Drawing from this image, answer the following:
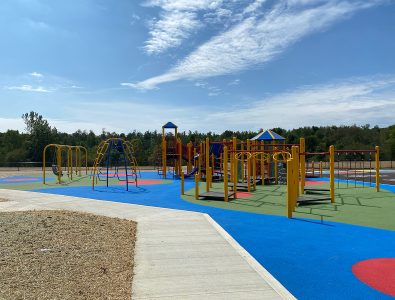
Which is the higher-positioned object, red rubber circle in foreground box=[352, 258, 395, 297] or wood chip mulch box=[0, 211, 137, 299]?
wood chip mulch box=[0, 211, 137, 299]

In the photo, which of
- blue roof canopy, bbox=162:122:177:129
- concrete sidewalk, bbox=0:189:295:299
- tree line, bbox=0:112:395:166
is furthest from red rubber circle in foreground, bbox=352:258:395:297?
tree line, bbox=0:112:395:166

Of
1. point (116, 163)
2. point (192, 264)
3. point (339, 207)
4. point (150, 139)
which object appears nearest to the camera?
point (192, 264)

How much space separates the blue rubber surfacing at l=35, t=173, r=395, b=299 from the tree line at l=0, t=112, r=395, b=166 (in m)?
39.2

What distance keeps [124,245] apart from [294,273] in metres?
3.16

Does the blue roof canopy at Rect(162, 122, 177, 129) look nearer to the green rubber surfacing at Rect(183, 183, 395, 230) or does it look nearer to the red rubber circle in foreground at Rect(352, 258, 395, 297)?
the green rubber surfacing at Rect(183, 183, 395, 230)

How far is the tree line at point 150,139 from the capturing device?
52.9 m

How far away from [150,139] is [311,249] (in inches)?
2440

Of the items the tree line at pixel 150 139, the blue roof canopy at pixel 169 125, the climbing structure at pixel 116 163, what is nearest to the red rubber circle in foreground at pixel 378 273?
the climbing structure at pixel 116 163

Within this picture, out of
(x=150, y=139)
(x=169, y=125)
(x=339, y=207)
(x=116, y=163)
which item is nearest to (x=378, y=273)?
(x=339, y=207)

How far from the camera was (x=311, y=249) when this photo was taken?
22.5 ft

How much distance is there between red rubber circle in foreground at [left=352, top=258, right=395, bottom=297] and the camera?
5.02m

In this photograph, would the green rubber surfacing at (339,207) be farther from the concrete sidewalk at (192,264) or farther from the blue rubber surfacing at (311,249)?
the concrete sidewalk at (192,264)

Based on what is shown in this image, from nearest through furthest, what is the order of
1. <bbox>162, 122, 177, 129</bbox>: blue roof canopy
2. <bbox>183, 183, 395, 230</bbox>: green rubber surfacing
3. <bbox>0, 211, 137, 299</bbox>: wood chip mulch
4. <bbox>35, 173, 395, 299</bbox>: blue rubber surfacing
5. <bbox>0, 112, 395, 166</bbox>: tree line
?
<bbox>0, 211, 137, 299</bbox>: wood chip mulch < <bbox>35, 173, 395, 299</bbox>: blue rubber surfacing < <bbox>183, 183, 395, 230</bbox>: green rubber surfacing < <bbox>162, 122, 177, 129</bbox>: blue roof canopy < <bbox>0, 112, 395, 166</bbox>: tree line

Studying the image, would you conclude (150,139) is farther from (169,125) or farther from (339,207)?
(339,207)
